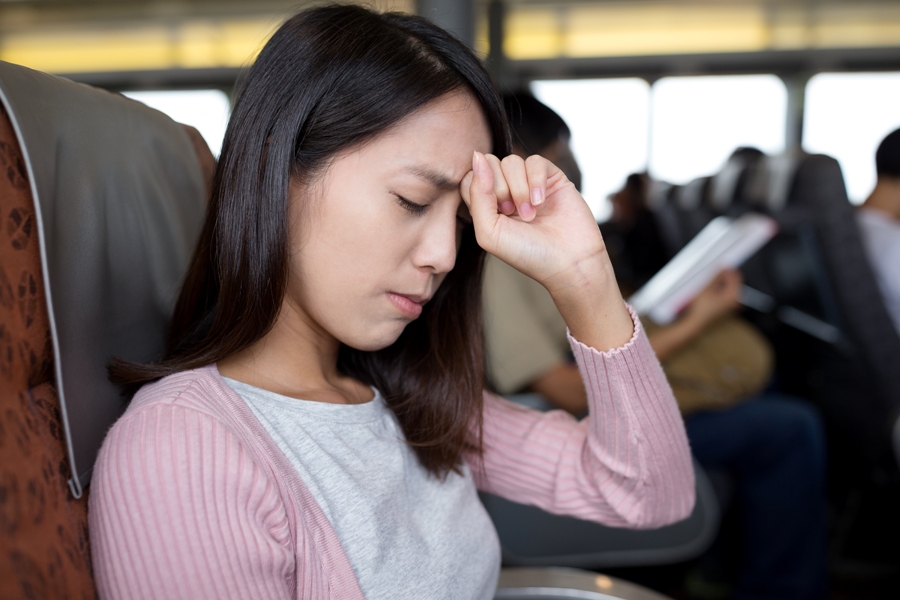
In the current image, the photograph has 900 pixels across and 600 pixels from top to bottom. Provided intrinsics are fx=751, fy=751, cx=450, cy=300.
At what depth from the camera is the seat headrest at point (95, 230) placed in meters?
0.58

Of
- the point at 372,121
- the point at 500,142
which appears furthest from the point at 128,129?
the point at 500,142

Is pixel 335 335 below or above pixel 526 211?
below

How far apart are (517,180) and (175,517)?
1.39ft

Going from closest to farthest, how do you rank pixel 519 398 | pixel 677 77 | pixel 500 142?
pixel 500 142 < pixel 519 398 < pixel 677 77

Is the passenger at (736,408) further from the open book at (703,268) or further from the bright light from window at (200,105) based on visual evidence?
the bright light from window at (200,105)

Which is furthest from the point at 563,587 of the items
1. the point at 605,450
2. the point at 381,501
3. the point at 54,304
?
the point at 54,304

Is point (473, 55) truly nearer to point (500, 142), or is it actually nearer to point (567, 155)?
point (500, 142)

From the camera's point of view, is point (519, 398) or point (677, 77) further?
point (677, 77)

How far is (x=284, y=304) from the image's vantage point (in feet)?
2.49

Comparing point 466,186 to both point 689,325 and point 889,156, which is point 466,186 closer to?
point 689,325

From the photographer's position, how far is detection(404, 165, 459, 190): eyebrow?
0.68 meters

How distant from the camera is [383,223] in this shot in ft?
2.22

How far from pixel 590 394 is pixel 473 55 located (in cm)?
38

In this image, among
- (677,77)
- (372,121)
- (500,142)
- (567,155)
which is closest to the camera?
(372,121)
